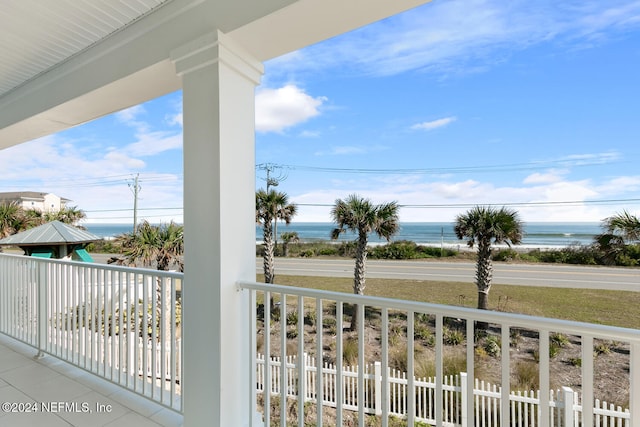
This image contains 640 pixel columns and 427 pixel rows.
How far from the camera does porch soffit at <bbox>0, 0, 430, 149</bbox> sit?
1.47 metres

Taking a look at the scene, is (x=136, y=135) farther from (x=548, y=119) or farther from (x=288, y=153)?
(x=548, y=119)

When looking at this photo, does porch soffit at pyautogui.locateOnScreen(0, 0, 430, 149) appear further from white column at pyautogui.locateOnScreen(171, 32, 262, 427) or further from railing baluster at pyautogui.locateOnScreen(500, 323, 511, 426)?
railing baluster at pyautogui.locateOnScreen(500, 323, 511, 426)

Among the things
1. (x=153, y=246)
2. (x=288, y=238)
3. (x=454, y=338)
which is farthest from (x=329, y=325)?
(x=288, y=238)

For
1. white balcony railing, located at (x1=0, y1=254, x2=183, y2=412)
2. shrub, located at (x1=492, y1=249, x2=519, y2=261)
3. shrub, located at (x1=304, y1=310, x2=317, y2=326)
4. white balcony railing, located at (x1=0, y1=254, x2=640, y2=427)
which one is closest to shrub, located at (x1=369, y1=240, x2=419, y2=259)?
shrub, located at (x1=492, y1=249, x2=519, y2=261)

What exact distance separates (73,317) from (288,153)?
25503 millimetres

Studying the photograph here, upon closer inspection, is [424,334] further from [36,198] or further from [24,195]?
[24,195]

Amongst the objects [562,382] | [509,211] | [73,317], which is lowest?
[562,382]

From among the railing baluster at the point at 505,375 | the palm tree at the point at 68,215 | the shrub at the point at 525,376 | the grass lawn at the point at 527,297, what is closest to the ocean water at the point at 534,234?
the palm tree at the point at 68,215

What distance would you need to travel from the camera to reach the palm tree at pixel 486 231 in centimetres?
930

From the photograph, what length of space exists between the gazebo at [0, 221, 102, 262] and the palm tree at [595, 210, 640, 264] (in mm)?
12765

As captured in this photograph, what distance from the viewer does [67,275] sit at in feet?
8.57

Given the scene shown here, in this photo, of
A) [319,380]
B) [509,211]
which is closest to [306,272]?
[509,211]

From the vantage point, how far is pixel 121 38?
1.99 meters

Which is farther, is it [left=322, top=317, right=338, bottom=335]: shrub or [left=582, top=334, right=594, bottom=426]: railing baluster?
[left=322, top=317, right=338, bottom=335]: shrub
